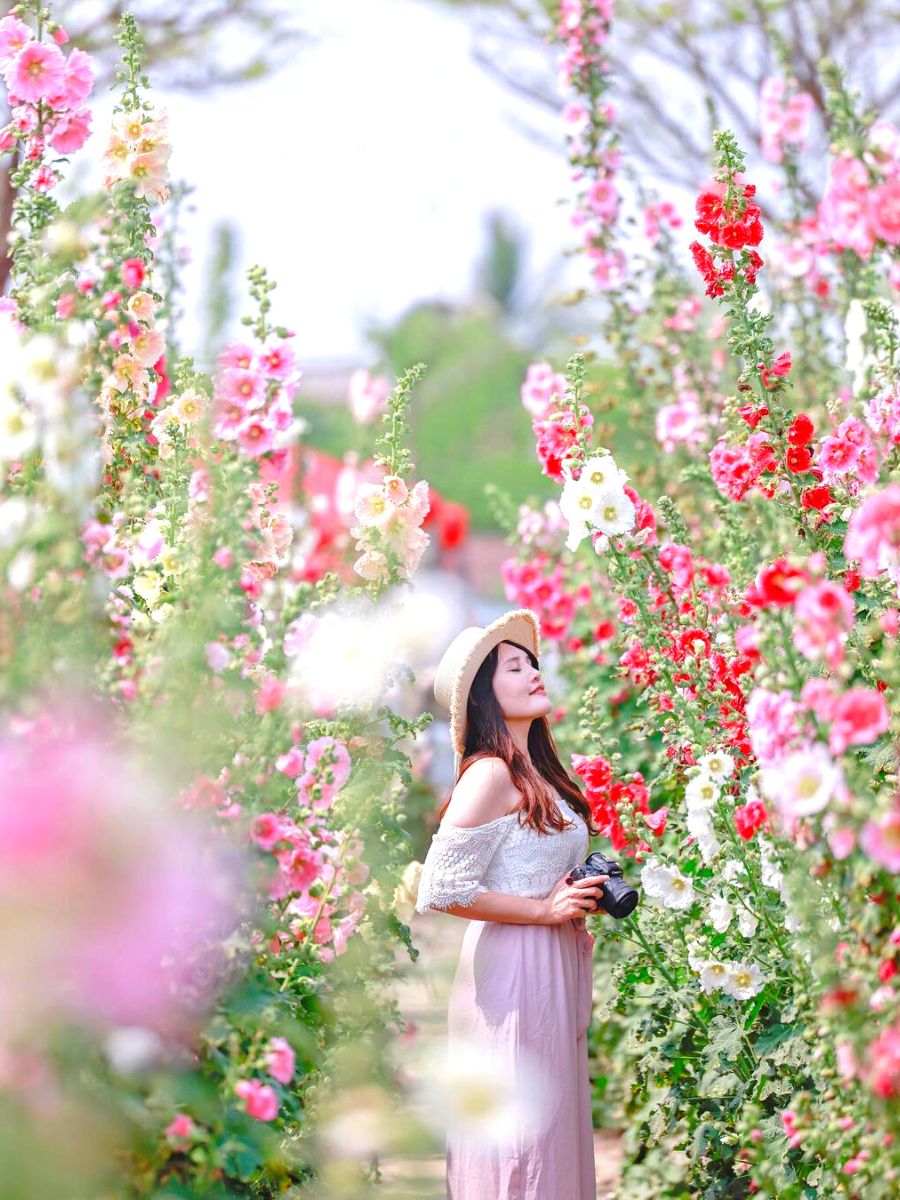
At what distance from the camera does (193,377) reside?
2998 mm

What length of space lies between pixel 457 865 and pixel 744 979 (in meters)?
0.59

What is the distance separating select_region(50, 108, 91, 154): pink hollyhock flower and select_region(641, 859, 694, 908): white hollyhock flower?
1.82m

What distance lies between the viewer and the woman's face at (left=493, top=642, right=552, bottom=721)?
304cm

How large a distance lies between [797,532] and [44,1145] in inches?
74.4

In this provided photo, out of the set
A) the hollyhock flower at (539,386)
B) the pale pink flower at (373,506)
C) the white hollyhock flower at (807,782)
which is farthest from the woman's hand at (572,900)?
the hollyhock flower at (539,386)

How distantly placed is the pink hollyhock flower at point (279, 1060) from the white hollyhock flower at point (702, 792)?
1.16 metres

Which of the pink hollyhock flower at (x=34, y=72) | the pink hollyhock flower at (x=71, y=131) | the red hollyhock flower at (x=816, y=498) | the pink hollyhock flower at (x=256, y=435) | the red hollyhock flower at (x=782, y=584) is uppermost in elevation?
the pink hollyhock flower at (x=34, y=72)

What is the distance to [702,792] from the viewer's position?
2826 millimetres

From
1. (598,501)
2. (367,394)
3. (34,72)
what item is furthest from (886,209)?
(367,394)

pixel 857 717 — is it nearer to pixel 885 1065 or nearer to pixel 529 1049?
pixel 885 1065

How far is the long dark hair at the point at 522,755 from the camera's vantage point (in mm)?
2941

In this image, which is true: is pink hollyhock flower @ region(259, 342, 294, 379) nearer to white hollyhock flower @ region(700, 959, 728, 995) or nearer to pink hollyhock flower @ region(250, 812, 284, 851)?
pink hollyhock flower @ region(250, 812, 284, 851)

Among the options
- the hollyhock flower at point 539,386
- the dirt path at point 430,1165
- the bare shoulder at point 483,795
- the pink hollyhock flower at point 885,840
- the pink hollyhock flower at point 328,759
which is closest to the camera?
the pink hollyhock flower at point 885,840

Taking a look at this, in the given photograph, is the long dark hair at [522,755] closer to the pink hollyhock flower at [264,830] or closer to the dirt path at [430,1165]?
the dirt path at [430,1165]
